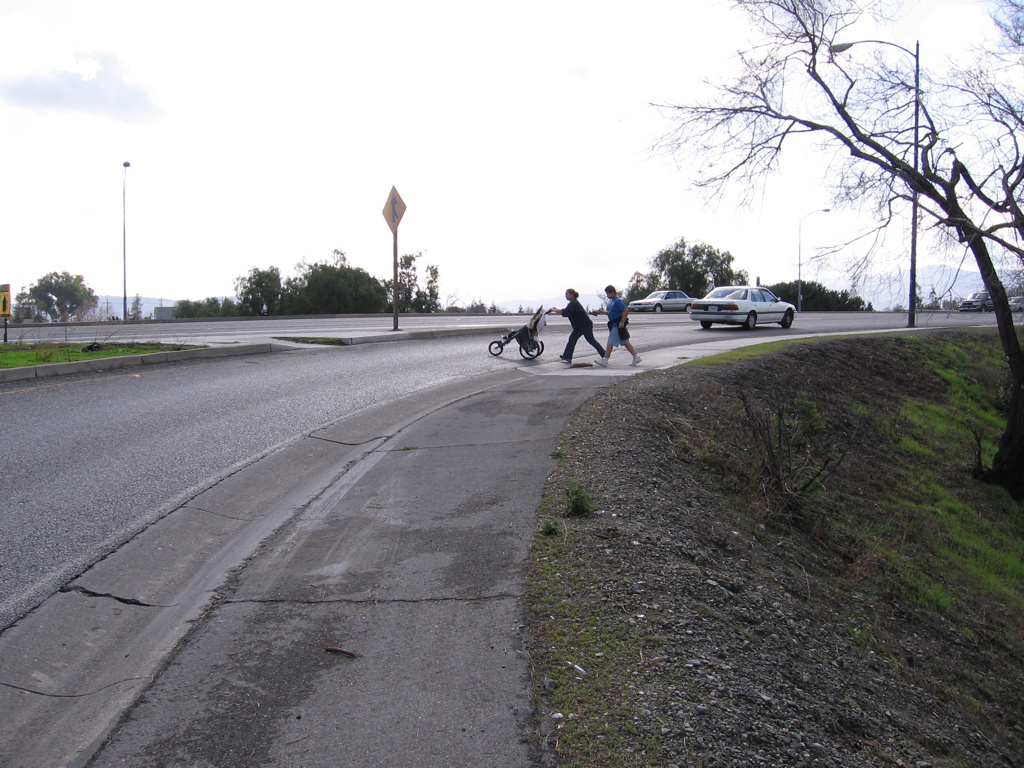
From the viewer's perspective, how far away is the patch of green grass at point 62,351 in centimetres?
1255

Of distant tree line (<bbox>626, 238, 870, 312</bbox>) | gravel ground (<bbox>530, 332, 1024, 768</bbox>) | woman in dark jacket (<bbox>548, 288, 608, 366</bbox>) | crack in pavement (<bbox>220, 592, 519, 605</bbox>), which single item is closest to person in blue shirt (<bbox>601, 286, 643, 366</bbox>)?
woman in dark jacket (<bbox>548, 288, 608, 366</bbox>)

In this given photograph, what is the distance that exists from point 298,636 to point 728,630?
2331 millimetres

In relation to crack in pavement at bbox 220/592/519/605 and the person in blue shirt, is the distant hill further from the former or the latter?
crack in pavement at bbox 220/592/519/605

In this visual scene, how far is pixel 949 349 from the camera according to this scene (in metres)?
24.0

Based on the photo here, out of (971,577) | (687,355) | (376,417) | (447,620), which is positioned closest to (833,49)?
(687,355)

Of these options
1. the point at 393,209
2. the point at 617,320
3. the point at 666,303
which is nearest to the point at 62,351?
the point at 393,209

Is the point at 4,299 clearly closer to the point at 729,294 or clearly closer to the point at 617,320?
the point at 617,320

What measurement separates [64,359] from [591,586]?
38.7ft

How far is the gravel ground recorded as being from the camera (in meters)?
3.30

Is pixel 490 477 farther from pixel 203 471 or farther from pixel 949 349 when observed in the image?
pixel 949 349

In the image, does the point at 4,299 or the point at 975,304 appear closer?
the point at 4,299

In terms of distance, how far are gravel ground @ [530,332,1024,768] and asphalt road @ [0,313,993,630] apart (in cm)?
313

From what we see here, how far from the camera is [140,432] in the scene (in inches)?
330

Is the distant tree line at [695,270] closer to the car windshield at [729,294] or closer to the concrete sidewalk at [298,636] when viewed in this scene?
the car windshield at [729,294]
